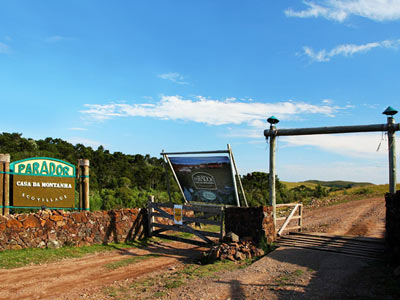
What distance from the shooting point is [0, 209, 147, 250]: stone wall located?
1054 cm

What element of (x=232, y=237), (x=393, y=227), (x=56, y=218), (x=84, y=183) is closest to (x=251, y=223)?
(x=232, y=237)

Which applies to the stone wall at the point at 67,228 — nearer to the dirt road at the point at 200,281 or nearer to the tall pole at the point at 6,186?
the tall pole at the point at 6,186

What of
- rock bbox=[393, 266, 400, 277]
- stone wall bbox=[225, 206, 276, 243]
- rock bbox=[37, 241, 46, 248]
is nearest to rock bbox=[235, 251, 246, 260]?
stone wall bbox=[225, 206, 276, 243]

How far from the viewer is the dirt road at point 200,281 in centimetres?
676

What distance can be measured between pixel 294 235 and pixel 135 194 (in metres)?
12.5

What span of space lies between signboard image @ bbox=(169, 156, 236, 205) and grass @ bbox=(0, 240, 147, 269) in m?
3.42

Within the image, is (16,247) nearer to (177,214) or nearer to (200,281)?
(177,214)

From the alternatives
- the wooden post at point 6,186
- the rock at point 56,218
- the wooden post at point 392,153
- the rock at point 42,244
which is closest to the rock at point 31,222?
the rock at point 56,218

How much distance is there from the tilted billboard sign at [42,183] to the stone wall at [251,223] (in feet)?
19.6

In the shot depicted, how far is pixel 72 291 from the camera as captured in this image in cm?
730

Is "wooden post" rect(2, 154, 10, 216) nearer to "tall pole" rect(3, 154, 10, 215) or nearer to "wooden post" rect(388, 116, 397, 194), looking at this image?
"tall pole" rect(3, 154, 10, 215)

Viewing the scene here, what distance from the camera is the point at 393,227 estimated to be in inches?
337

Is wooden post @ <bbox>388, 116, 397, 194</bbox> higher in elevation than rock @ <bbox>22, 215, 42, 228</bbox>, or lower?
higher

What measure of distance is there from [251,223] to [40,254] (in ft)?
20.9
